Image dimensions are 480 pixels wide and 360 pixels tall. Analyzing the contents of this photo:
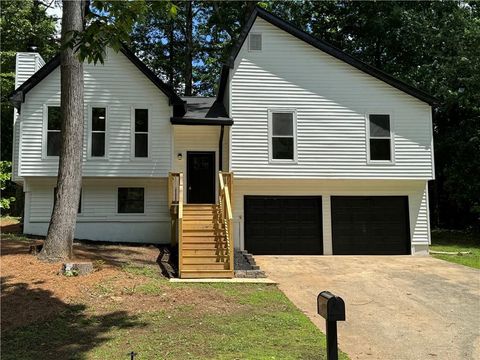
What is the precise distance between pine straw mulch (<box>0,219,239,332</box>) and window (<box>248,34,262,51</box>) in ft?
27.3

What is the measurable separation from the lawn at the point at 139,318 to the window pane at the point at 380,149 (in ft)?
24.3

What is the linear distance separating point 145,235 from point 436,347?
36.6 ft

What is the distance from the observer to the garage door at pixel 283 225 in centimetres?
1487

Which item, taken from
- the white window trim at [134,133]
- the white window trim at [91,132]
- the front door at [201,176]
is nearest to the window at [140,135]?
the white window trim at [134,133]

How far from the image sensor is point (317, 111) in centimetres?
1478

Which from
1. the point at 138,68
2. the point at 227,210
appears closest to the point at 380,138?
the point at 227,210

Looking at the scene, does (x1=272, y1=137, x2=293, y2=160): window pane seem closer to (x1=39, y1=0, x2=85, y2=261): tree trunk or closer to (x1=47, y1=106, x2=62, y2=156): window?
(x1=39, y1=0, x2=85, y2=261): tree trunk

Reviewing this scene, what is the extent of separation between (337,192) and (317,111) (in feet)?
9.55

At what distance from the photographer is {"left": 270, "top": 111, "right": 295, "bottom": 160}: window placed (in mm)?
14602

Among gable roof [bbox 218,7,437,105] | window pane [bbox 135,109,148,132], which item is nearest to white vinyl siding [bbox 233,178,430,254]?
gable roof [bbox 218,7,437,105]

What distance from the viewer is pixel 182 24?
2833 cm

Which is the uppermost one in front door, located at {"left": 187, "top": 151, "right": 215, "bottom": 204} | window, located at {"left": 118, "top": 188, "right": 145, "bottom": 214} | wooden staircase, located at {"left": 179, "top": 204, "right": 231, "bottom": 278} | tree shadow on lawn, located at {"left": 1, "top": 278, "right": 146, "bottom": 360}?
front door, located at {"left": 187, "top": 151, "right": 215, "bottom": 204}

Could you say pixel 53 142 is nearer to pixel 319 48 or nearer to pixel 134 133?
pixel 134 133

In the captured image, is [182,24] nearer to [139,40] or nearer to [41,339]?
[139,40]
